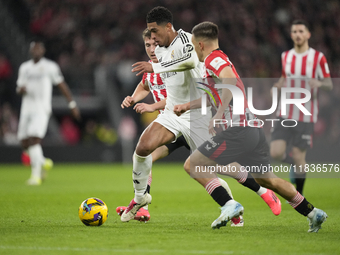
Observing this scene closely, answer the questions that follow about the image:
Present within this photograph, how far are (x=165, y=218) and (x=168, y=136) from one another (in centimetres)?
107

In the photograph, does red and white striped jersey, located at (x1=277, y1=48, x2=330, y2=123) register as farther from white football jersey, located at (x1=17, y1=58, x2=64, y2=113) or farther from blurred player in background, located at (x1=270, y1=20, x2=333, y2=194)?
white football jersey, located at (x1=17, y1=58, x2=64, y2=113)

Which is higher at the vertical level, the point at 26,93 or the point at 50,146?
the point at 26,93

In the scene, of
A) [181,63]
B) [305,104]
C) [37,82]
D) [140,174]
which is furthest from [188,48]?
[37,82]

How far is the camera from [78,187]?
998cm

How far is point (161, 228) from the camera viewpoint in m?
5.12

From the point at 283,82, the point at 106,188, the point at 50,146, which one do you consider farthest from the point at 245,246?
the point at 50,146

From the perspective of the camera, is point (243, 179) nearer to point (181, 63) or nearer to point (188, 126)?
→ point (188, 126)

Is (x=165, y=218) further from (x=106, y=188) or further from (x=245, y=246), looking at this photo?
(x=106, y=188)

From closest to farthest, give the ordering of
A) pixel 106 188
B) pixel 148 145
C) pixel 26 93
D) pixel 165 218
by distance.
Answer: pixel 148 145 < pixel 165 218 < pixel 106 188 < pixel 26 93

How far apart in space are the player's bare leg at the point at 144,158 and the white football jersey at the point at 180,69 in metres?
0.37

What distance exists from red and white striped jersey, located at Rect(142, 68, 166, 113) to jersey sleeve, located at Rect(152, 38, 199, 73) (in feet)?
3.00

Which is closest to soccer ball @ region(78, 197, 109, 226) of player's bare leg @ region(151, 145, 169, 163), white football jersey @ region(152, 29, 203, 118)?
player's bare leg @ region(151, 145, 169, 163)

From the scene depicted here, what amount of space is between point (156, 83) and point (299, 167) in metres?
2.75

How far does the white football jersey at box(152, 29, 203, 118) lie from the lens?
208 inches
